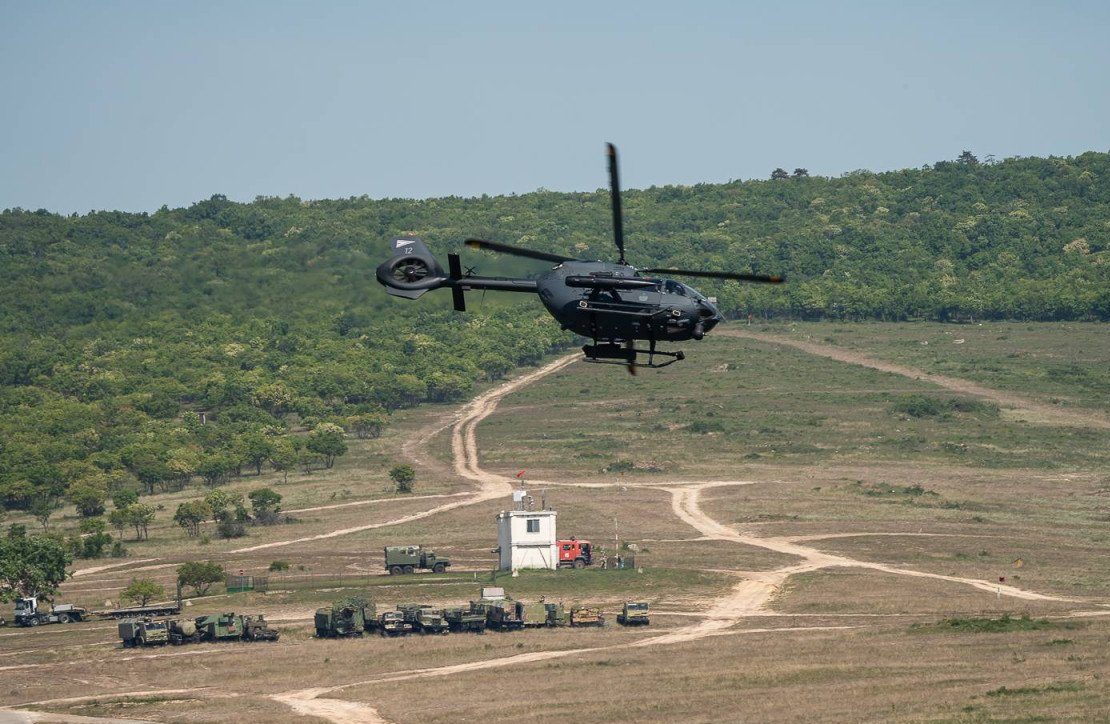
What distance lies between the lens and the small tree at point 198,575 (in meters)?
112

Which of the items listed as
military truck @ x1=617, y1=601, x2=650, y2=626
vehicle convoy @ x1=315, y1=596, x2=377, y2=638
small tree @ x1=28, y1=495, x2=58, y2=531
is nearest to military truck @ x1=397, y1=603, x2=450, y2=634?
vehicle convoy @ x1=315, y1=596, x2=377, y2=638

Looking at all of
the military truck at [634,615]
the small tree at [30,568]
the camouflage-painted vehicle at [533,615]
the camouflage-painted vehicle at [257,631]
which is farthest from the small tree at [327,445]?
the military truck at [634,615]

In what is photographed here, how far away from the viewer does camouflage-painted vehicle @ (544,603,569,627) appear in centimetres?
9769

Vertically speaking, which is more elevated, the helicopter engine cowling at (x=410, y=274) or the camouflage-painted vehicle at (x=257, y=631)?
the helicopter engine cowling at (x=410, y=274)

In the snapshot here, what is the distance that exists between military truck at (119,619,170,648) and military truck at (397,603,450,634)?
1438cm

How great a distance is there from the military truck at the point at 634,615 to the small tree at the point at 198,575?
31.8 metres

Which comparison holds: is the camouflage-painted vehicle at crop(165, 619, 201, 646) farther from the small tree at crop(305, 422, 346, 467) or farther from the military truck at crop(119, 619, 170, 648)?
the small tree at crop(305, 422, 346, 467)

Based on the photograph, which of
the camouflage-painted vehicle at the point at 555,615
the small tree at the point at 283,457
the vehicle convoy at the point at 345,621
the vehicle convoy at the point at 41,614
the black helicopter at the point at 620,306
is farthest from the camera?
the small tree at the point at 283,457

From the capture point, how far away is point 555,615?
9788cm

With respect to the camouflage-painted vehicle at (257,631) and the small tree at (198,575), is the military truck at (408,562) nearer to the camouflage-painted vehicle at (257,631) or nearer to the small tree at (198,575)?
the small tree at (198,575)

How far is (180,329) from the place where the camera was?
572 feet

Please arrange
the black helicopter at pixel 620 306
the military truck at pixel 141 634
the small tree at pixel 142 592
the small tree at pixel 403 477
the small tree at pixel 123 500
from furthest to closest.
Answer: the small tree at pixel 403 477 → the small tree at pixel 123 500 → the small tree at pixel 142 592 → the military truck at pixel 141 634 → the black helicopter at pixel 620 306

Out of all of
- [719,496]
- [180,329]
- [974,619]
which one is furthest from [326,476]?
[974,619]

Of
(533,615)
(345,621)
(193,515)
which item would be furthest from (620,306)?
(193,515)
